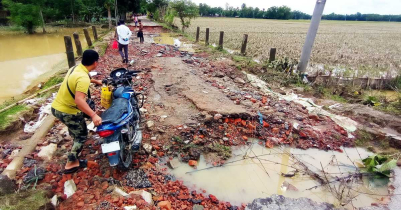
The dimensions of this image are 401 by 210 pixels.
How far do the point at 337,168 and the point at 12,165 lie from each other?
451 cm

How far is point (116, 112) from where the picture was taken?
8.43 feet

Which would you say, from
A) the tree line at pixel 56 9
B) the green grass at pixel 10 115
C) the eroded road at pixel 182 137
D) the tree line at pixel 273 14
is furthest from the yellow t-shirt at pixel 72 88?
the tree line at pixel 273 14

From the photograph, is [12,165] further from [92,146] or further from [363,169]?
[363,169]

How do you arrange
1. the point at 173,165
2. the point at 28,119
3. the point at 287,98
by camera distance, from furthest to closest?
1. the point at 287,98
2. the point at 28,119
3. the point at 173,165

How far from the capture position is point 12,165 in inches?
108

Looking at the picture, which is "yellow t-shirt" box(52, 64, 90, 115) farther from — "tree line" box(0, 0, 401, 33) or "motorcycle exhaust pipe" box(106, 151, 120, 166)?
"tree line" box(0, 0, 401, 33)

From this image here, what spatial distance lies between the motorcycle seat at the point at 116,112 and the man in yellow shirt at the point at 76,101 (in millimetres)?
144

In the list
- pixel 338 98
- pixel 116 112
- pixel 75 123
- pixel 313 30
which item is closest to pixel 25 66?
pixel 75 123

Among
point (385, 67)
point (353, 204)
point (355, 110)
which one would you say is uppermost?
point (385, 67)

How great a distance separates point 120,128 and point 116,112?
8.0 inches

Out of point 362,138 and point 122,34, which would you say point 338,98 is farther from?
point 122,34

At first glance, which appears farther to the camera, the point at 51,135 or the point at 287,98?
the point at 287,98

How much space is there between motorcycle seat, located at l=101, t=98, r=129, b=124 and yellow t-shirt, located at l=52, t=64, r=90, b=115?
14.0 inches

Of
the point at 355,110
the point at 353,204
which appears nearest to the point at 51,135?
the point at 353,204
